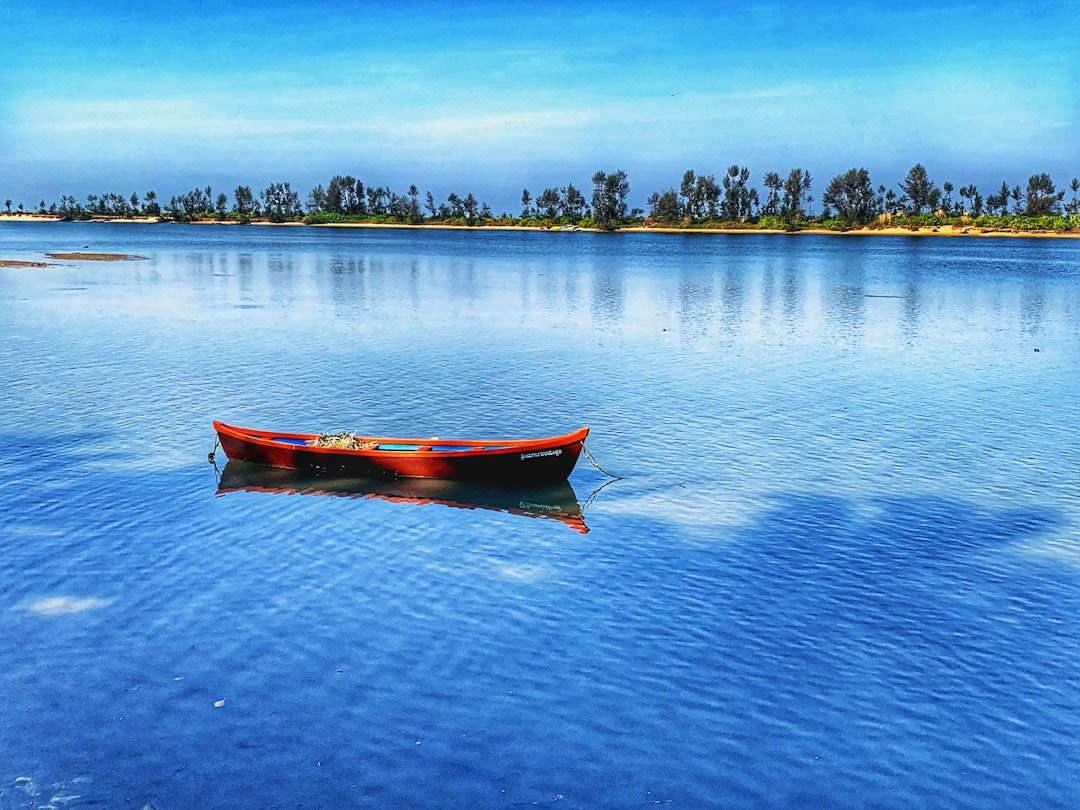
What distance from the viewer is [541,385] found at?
4591 centimetres

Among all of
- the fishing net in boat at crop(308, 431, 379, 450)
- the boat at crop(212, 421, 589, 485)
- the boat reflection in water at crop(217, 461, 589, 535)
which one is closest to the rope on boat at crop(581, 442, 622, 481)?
the boat at crop(212, 421, 589, 485)

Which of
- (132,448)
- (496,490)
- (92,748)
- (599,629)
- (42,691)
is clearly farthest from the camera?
(132,448)

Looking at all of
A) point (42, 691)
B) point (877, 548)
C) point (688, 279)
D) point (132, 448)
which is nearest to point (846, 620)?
point (877, 548)

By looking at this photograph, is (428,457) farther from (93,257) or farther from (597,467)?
(93,257)

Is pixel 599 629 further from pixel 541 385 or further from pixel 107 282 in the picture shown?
pixel 107 282

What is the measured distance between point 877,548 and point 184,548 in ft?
63.9

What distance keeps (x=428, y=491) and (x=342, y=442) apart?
400cm

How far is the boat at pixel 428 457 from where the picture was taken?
30062 mm

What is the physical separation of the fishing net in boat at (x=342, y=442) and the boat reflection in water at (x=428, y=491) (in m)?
1.08

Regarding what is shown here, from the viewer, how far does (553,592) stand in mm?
22844

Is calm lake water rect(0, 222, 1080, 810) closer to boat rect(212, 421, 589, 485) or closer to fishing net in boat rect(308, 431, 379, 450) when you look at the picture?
boat rect(212, 421, 589, 485)

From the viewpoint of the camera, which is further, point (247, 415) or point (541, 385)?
point (541, 385)

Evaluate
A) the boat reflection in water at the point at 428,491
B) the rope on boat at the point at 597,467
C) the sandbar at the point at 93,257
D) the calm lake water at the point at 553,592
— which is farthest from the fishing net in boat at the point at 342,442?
the sandbar at the point at 93,257

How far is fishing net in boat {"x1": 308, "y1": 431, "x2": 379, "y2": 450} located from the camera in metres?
31.5
